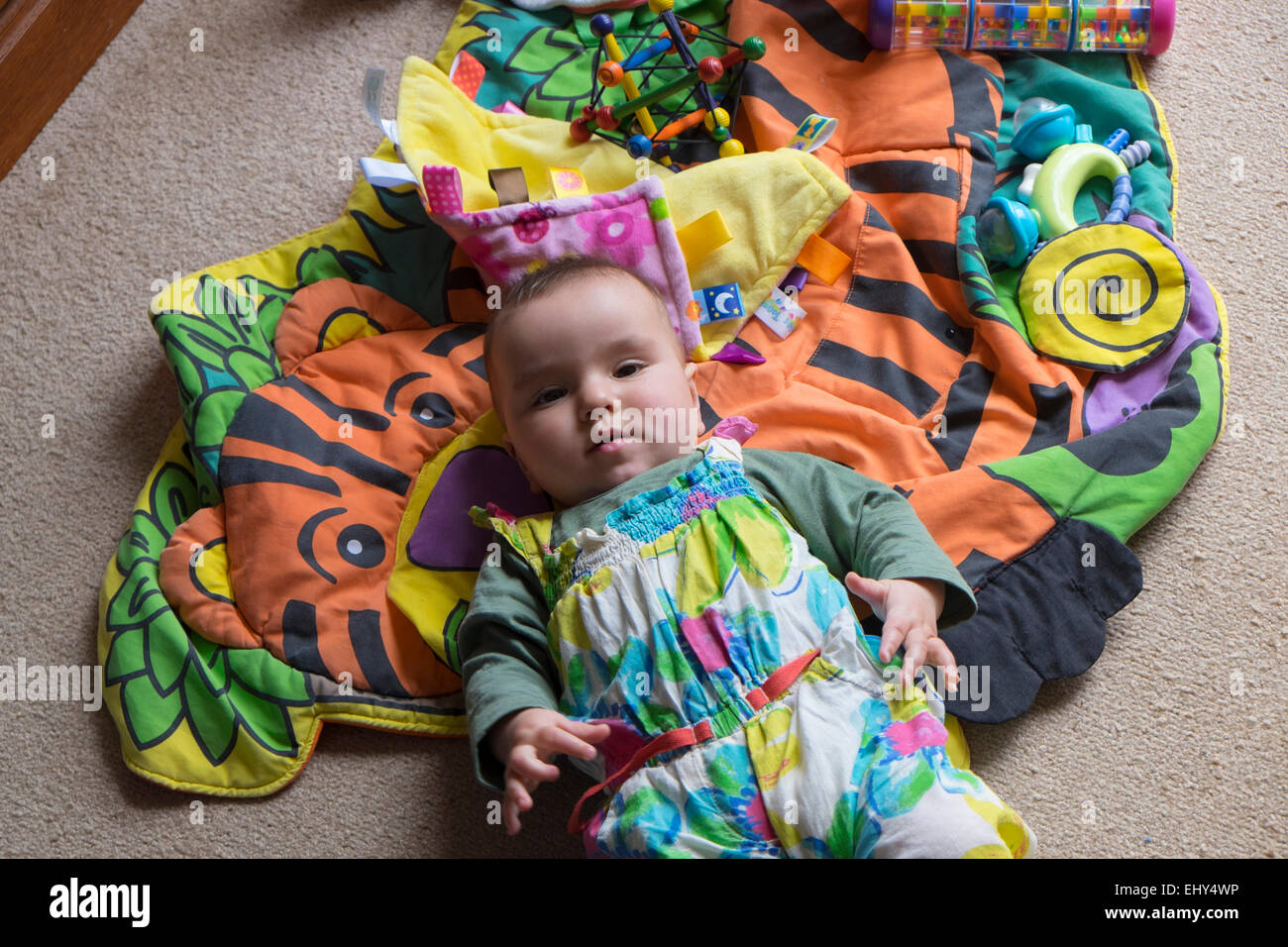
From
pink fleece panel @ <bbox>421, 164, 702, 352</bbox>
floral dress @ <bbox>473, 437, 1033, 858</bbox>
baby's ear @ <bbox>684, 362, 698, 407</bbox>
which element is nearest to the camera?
floral dress @ <bbox>473, 437, 1033, 858</bbox>

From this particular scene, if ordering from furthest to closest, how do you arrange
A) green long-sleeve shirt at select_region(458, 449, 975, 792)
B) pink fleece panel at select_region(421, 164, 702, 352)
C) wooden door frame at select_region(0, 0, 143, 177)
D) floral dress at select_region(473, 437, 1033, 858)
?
wooden door frame at select_region(0, 0, 143, 177), pink fleece panel at select_region(421, 164, 702, 352), green long-sleeve shirt at select_region(458, 449, 975, 792), floral dress at select_region(473, 437, 1033, 858)

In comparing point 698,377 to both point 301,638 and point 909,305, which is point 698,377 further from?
point 301,638

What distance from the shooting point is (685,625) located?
0.97 metres

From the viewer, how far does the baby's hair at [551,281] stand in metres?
1.09

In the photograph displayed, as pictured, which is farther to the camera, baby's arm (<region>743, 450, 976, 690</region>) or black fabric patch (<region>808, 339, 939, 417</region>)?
black fabric patch (<region>808, 339, 939, 417</region>)

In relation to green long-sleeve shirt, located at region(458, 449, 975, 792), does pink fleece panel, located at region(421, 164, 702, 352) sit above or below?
above

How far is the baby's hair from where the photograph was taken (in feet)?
3.56

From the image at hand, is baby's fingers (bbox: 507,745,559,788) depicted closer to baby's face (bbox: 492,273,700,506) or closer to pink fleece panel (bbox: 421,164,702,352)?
baby's face (bbox: 492,273,700,506)

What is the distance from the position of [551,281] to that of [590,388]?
0.43 feet

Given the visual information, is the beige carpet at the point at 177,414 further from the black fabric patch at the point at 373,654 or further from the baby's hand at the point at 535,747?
the baby's hand at the point at 535,747

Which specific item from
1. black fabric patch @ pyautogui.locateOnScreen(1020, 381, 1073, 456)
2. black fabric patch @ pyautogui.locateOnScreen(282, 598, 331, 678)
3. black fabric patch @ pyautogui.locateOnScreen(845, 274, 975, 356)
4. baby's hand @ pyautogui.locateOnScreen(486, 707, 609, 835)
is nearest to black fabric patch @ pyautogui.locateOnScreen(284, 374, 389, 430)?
black fabric patch @ pyautogui.locateOnScreen(282, 598, 331, 678)

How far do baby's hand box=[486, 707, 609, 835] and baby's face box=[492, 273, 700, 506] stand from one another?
0.24m
